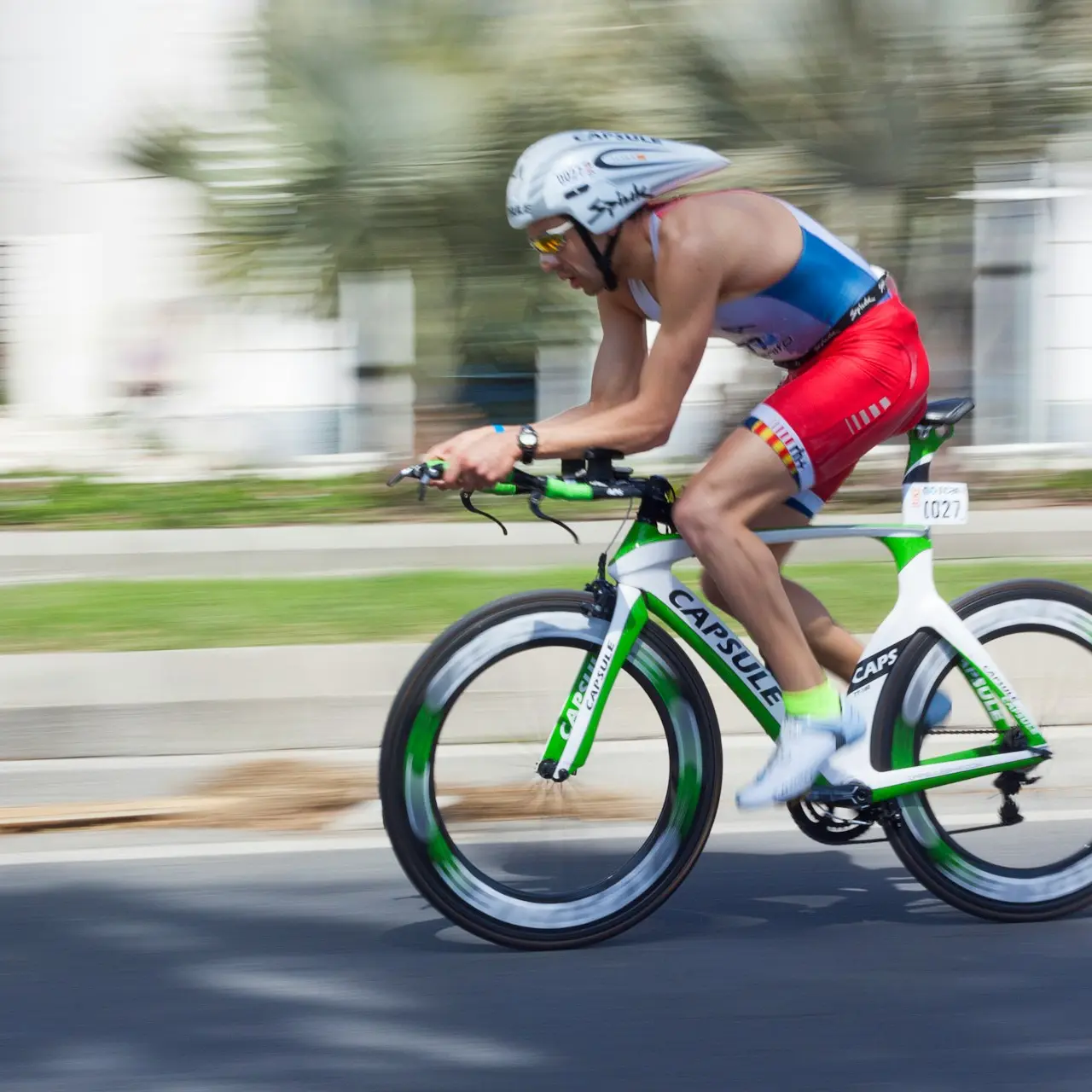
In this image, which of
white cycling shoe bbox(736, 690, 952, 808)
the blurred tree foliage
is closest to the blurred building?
the blurred tree foliage

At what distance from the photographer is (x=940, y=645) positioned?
422cm

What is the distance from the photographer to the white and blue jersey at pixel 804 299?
4.04 meters

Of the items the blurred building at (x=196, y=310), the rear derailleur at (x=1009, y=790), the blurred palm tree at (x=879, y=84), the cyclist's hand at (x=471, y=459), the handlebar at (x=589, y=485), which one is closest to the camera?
the cyclist's hand at (x=471, y=459)

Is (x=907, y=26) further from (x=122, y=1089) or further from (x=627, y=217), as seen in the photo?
(x=122, y=1089)

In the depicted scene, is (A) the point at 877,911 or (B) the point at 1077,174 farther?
(B) the point at 1077,174

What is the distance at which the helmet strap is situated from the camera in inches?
155

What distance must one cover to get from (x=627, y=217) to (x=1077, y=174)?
8701mm

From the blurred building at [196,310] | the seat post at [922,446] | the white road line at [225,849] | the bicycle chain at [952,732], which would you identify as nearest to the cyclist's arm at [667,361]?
the seat post at [922,446]

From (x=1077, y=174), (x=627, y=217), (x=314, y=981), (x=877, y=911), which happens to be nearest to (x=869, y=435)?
(x=627, y=217)

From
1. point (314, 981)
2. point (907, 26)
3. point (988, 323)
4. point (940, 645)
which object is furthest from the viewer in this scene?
point (988, 323)

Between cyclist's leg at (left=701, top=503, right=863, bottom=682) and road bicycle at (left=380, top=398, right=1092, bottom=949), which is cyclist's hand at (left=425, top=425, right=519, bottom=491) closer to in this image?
road bicycle at (left=380, top=398, right=1092, bottom=949)

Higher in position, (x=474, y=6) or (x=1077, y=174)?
(x=474, y=6)

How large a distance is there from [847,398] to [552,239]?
29.3 inches

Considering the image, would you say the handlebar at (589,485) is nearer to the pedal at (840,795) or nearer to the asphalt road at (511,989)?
the pedal at (840,795)
